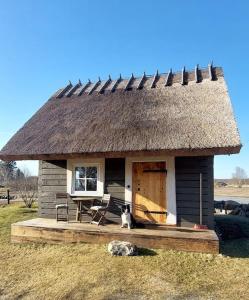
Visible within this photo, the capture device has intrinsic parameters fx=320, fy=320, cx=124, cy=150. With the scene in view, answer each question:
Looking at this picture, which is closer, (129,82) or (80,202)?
(80,202)

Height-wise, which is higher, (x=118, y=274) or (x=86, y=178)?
(x=86, y=178)

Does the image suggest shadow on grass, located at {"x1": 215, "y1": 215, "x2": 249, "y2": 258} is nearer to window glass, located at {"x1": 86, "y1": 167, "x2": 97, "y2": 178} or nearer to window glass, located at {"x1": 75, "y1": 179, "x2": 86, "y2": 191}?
window glass, located at {"x1": 86, "y1": 167, "x2": 97, "y2": 178}

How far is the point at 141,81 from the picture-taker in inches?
465

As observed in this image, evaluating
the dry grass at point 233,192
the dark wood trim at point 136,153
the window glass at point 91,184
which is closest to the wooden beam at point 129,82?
the window glass at point 91,184

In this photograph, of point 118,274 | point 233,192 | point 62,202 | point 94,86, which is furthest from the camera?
point 233,192

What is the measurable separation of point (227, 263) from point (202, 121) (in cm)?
347

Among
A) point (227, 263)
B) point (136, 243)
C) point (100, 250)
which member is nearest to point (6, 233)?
point (100, 250)

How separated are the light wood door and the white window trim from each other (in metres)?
0.97

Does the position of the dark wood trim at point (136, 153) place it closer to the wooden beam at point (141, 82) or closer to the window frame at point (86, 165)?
the window frame at point (86, 165)

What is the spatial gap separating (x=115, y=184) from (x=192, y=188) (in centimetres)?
221

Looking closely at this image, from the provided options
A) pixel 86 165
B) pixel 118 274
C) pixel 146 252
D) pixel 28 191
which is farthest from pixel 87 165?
pixel 28 191

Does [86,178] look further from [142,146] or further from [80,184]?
[142,146]

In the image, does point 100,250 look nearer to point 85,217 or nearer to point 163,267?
point 163,267

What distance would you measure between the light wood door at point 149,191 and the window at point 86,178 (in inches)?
48.9
